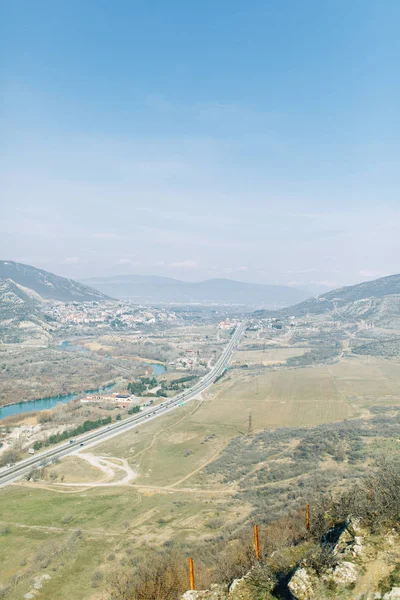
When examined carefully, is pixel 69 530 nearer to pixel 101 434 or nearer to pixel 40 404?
pixel 101 434

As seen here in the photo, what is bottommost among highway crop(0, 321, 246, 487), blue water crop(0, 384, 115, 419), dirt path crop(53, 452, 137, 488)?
blue water crop(0, 384, 115, 419)

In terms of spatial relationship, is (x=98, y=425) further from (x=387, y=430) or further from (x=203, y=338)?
(x=203, y=338)

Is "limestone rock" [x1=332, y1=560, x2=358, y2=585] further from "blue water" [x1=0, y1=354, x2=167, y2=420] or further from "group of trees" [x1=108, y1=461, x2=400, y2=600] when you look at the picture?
"blue water" [x1=0, y1=354, x2=167, y2=420]

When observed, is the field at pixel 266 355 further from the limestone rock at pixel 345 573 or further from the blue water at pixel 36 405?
the limestone rock at pixel 345 573

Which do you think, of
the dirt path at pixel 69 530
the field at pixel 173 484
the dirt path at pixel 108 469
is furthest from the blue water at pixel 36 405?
the dirt path at pixel 69 530

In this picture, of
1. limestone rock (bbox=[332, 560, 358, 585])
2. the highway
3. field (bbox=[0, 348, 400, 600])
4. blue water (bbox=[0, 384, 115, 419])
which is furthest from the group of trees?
blue water (bbox=[0, 384, 115, 419])

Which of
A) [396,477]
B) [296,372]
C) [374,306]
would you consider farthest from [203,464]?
[374,306]

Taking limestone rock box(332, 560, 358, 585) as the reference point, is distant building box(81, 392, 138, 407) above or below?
below

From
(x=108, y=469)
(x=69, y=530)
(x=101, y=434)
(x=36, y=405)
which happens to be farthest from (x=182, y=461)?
(x=36, y=405)
